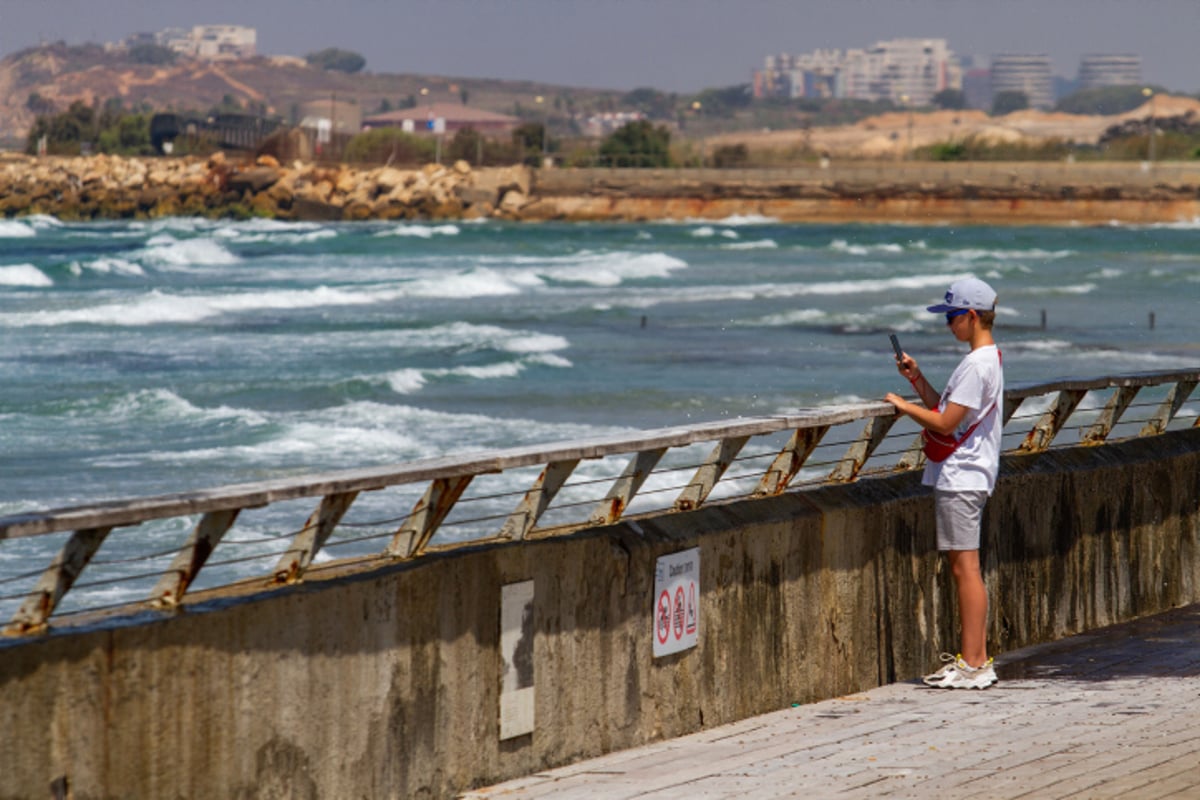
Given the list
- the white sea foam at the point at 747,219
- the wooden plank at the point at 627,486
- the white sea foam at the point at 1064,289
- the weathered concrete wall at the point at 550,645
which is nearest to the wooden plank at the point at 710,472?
the weathered concrete wall at the point at 550,645

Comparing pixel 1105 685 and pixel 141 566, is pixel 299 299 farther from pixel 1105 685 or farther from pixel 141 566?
pixel 1105 685

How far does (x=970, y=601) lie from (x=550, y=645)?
2185mm

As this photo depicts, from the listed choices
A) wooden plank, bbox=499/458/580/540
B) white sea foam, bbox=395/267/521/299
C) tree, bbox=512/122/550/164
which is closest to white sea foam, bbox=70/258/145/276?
white sea foam, bbox=395/267/521/299

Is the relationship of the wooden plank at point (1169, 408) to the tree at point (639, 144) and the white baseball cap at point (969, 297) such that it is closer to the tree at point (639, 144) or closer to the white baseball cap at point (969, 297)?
the white baseball cap at point (969, 297)

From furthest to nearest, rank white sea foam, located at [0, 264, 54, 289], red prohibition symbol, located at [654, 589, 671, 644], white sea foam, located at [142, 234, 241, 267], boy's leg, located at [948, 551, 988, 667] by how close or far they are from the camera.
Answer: white sea foam, located at [142, 234, 241, 267]
white sea foam, located at [0, 264, 54, 289]
boy's leg, located at [948, 551, 988, 667]
red prohibition symbol, located at [654, 589, 671, 644]

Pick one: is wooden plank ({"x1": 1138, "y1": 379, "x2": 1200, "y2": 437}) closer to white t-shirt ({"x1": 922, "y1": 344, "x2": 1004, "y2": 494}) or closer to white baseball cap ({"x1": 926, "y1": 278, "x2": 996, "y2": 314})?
white t-shirt ({"x1": 922, "y1": 344, "x2": 1004, "y2": 494})

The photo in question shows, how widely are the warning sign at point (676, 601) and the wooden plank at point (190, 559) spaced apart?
2155 mm

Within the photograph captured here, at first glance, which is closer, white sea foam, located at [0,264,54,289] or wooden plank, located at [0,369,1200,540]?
wooden plank, located at [0,369,1200,540]

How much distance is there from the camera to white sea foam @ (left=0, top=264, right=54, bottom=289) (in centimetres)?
6569

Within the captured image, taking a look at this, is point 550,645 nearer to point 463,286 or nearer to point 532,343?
point 532,343

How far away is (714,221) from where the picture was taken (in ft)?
465

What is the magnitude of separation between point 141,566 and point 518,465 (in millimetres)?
9389

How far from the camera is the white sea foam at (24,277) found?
65.7 m

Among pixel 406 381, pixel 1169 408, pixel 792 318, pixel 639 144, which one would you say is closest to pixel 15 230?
pixel 639 144
